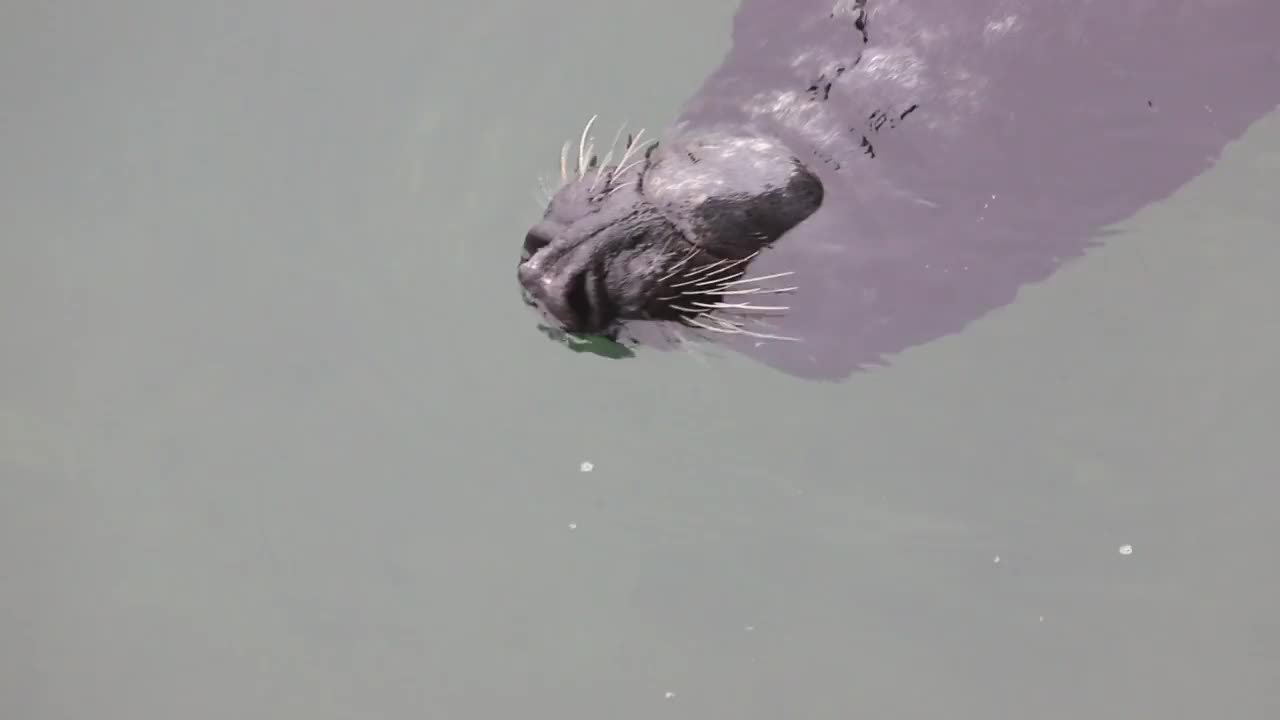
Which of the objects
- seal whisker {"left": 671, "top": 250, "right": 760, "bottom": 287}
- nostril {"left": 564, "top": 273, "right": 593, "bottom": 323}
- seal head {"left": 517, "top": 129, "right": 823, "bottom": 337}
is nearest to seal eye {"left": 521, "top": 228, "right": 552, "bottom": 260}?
seal head {"left": 517, "top": 129, "right": 823, "bottom": 337}

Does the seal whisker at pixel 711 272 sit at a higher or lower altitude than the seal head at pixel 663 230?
lower

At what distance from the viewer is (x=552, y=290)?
3.00m

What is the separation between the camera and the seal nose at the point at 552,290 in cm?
299

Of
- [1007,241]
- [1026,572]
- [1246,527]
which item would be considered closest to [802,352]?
[1007,241]

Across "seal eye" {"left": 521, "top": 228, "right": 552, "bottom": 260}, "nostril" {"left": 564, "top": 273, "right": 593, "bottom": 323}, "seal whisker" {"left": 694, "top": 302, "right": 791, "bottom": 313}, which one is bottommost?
"seal whisker" {"left": 694, "top": 302, "right": 791, "bottom": 313}

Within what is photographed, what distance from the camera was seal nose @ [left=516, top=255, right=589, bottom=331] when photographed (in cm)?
299

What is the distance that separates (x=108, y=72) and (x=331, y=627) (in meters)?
2.66

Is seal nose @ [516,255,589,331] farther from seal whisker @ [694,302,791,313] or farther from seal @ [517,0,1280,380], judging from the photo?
seal whisker @ [694,302,791,313]

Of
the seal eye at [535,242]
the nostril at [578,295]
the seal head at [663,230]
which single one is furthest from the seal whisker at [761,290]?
the seal eye at [535,242]

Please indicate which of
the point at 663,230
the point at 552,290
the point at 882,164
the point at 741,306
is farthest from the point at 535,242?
the point at 882,164

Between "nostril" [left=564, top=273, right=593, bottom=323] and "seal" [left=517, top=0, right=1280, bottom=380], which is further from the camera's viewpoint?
"seal" [left=517, top=0, right=1280, bottom=380]

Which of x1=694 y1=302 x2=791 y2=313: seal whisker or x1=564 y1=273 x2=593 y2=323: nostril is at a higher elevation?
x1=564 y1=273 x2=593 y2=323: nostril

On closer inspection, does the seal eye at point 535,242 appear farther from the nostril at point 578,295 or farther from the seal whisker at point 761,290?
the seal whisker at point 761,290

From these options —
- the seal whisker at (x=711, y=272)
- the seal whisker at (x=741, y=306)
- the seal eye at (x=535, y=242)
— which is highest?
the seal eye at (x=535, y=242)
